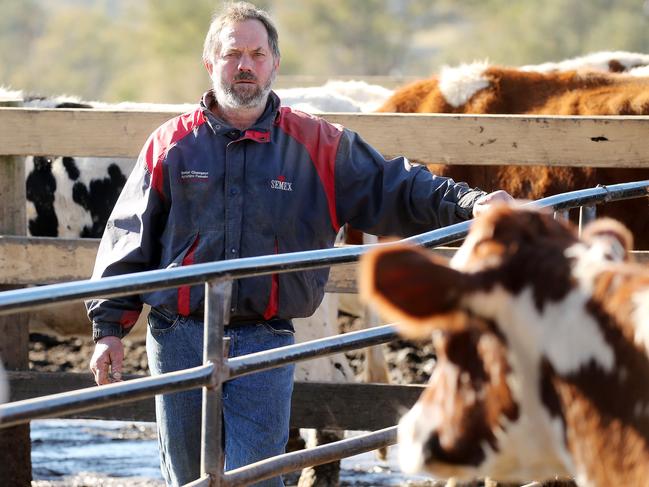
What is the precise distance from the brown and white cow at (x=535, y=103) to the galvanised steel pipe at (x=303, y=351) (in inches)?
114

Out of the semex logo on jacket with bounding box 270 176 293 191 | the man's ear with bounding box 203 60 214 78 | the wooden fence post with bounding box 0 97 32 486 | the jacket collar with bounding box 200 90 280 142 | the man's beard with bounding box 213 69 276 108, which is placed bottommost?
the wooden fence post with bounding box 0 97 32 486

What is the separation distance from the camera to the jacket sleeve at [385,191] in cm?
328

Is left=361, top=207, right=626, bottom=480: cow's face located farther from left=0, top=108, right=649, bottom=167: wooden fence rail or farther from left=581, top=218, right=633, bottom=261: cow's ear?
left=0, top=108, right=649, bottom=167: wooden fence rail

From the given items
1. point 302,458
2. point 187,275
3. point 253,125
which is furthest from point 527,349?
point 253,125

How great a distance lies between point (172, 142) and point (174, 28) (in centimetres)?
5643

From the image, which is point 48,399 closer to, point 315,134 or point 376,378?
point 315,134

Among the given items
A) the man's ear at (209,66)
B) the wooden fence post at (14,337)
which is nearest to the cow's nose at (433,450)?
the man's ear at (209,66)

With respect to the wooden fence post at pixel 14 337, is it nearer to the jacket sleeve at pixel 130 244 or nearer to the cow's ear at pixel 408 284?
the jacket sleeve at pixel 130 244

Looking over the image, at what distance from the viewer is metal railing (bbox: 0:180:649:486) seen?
7.47 ft

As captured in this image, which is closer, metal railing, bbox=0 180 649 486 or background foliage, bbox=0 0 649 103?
metal railing, bbox=0 180 649 486

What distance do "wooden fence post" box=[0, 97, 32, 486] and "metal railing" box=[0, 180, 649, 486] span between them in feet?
7.09

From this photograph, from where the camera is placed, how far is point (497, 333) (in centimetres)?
182

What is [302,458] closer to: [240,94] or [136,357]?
[240,94]

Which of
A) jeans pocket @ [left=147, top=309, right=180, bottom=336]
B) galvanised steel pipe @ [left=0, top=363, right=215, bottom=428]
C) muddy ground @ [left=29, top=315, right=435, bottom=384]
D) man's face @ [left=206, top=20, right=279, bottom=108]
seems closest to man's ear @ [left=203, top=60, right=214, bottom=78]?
man's face @ [left=206, top=20, right=279, bottom=108]
